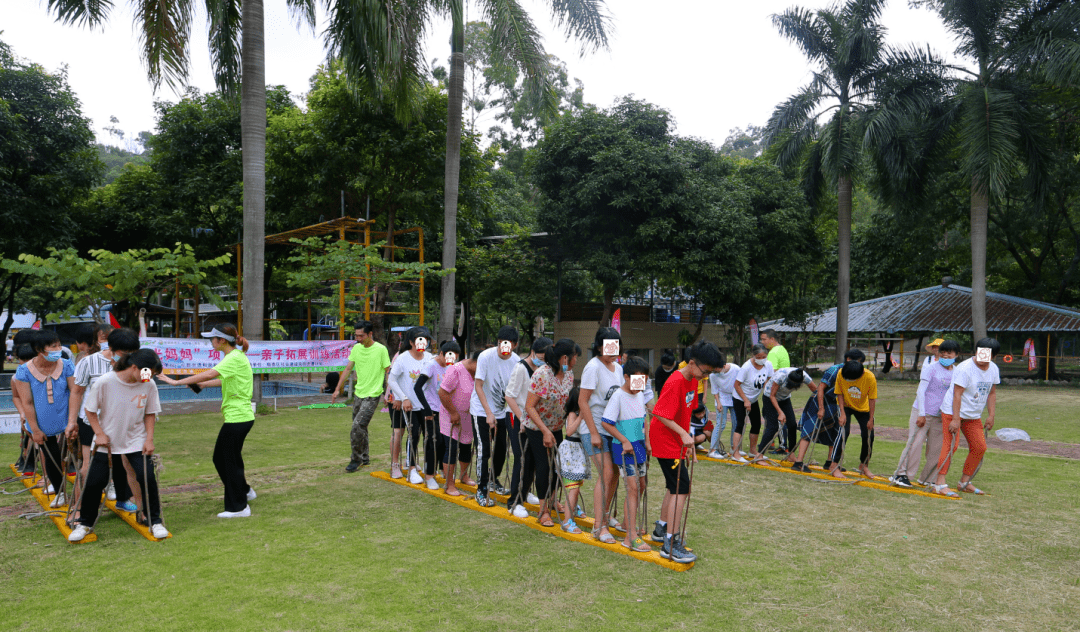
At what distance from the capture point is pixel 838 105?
77.2ft

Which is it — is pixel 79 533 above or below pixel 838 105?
below

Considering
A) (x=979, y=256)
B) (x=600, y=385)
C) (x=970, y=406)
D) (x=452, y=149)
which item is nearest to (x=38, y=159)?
(x=452, y=149)

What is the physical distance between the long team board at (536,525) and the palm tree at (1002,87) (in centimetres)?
1865

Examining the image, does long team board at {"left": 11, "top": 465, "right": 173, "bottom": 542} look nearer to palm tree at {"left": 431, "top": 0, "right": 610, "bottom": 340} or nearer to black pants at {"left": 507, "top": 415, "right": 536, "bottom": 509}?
black pants at {"left": 507, "top": 415, "right": 536, "bottom": 509}

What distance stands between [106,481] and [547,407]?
3.56m

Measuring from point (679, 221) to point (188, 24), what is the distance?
46.4ft

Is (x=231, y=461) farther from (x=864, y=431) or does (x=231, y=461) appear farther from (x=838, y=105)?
(x=838, y=105)

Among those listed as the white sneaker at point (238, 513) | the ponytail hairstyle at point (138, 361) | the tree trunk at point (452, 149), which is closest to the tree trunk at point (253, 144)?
the tree trunk at point (452, 149)

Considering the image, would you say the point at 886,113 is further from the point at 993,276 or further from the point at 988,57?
the point at 993,276

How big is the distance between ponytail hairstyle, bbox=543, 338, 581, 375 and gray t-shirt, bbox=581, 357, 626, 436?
11.4 inches

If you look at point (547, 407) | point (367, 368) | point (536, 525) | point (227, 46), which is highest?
point (227, 46)

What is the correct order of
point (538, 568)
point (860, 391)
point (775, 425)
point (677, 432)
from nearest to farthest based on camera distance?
point (677, 432) < point (538, 568) < point (860, 391) < point (775, 425)

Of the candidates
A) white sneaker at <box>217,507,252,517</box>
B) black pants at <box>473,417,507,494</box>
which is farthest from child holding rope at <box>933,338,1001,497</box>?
white sneaker at <box>217,507,252,517</box>

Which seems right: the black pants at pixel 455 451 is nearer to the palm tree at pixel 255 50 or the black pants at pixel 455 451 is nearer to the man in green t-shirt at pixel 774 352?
the man in green t-shirt at pixel 774 352
